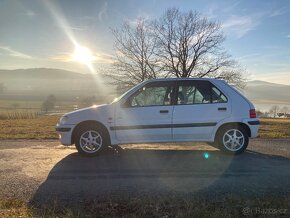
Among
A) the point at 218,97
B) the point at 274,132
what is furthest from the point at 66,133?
the point at 274,132

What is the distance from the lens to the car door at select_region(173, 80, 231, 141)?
786 centimetres

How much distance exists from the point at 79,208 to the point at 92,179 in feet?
4.65

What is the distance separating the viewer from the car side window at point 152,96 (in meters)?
7.93

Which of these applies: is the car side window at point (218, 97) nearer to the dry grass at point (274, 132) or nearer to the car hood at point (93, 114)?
the car hood at point (93, 114)

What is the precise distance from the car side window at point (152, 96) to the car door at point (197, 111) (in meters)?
0.22

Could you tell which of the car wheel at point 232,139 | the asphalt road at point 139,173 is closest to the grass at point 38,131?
the asphalt road at point 139,173

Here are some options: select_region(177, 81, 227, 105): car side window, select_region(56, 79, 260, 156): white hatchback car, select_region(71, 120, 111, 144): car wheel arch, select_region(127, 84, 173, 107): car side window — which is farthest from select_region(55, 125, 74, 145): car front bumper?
select_region(177, 81, 227, 105): car side window

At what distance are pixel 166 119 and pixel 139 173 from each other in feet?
5.97

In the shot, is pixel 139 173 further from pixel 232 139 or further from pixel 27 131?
pixel 27 131

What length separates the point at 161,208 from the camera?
4.50 m

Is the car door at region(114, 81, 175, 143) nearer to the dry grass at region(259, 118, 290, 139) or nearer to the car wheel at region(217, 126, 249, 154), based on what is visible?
the car wheel at region(217, 126, 249, 154)

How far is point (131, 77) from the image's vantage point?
31938 millimetres

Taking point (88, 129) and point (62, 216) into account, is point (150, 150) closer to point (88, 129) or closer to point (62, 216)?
point (88, 129)

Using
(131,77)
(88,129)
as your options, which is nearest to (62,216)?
(88,129)
